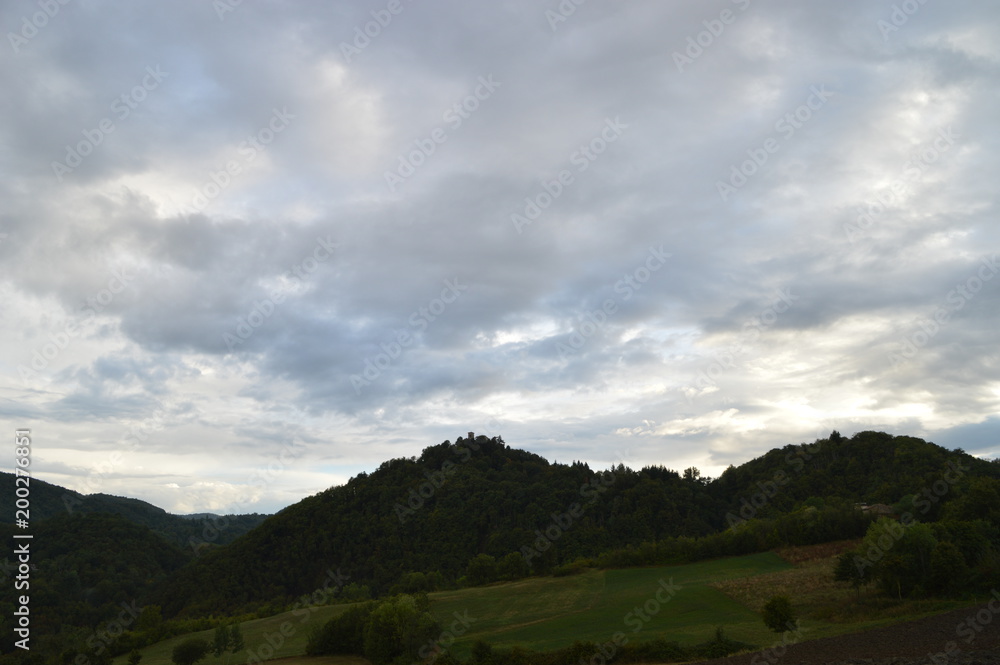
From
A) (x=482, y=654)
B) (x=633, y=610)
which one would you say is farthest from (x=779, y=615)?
(x=633, y=610)

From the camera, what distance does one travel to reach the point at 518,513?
4983 inches

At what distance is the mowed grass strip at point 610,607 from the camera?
45.7 metres

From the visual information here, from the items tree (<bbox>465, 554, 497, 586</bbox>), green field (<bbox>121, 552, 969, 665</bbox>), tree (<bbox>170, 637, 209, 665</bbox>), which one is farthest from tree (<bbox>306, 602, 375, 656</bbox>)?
tree (<bbox>465, 554, 497, 586</bbox>)

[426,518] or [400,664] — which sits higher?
[426,518]

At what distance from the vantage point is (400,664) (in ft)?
147

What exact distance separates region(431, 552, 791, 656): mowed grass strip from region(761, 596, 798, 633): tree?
2556 mm

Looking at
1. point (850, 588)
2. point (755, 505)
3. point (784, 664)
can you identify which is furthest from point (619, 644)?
point (755, 505)

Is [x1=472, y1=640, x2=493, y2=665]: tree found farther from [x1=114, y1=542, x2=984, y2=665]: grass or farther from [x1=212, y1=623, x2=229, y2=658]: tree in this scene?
[x1=212, y1=623, x2=229, y2=658]: tree

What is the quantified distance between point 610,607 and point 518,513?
231ft

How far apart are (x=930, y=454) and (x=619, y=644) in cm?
10696

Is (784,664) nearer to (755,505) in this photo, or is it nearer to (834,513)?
(834,513)

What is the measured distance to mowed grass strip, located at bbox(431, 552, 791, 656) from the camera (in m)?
45.7

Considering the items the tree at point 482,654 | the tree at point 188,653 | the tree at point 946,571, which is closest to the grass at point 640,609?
the tree at point 188,653

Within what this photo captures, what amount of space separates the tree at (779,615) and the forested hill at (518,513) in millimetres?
54372
